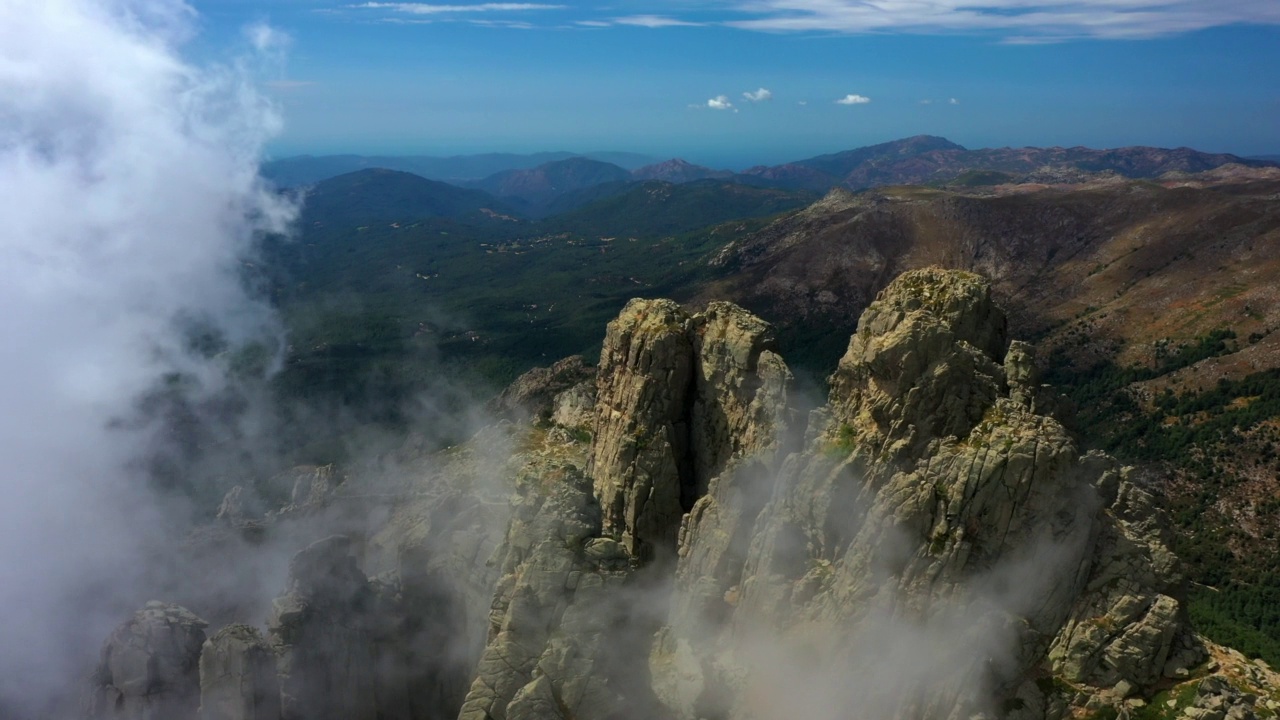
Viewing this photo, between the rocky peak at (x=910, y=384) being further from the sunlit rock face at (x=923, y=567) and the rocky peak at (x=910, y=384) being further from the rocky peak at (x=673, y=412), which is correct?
the rocky peak at (x=673, y=412)

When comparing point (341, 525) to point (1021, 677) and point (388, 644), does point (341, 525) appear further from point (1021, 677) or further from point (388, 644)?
point (1021, 677)

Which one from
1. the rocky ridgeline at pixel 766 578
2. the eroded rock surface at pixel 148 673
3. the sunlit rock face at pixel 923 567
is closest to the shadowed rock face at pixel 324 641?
the rocky ridgeline at pixel 766 578

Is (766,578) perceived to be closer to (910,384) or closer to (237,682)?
(910,384)

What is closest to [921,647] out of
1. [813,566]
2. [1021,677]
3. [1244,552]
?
[1021,677]

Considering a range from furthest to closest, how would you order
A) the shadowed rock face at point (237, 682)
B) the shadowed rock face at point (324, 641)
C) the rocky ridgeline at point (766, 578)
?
1. the shadowed rock face at point (324, 641)
2. the shadowed rock face at point (237, 682)
3. the rocky ridgeline at point (766, 578)

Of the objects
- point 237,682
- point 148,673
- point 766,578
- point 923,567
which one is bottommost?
point 148,673

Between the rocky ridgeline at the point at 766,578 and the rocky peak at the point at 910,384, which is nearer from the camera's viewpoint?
the rocky ridgeline at the point at 766,578

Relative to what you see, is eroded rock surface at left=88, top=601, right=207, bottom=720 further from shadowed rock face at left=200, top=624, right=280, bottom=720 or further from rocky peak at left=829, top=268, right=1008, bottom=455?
rocky peak at left=829, top=268, right=1008, bottom=455

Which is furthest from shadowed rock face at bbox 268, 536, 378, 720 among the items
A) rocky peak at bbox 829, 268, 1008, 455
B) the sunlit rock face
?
rocky peak at bbox 829, 268, 1008, 455

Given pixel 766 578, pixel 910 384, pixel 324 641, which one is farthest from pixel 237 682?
pixel 910 384

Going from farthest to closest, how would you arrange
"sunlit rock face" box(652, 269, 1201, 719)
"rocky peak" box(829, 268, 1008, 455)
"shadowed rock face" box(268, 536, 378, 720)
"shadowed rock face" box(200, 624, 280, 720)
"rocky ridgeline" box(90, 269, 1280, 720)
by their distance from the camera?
"shadowed rock face" box(268, 536, 378, 720) → "shadowed rock face" box(200, 624, 280, 720) → "rocky peak" box(829, 268, 1008, 455) → "rocky ridgeline" box(90, 269, 1280, 720) → "sunlit rock face" box(652, 269, 1201, 719)
